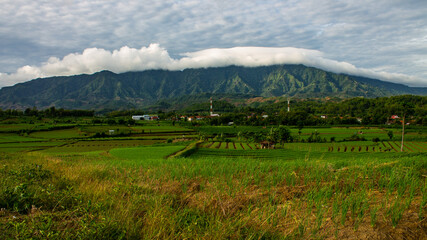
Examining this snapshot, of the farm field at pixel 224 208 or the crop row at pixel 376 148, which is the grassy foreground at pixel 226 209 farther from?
the crop row at pixel 376 148

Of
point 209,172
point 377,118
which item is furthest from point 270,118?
point 209,172

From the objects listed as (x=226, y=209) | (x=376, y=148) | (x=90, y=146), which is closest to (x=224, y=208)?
(x=226, y=209)

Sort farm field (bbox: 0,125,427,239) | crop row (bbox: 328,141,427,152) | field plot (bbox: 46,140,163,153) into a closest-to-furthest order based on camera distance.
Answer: farm field (bbox: 0,125,427,239) → field plot (bbox: 46,140,163,153) → crop row (bbox: 328,141,427,152)

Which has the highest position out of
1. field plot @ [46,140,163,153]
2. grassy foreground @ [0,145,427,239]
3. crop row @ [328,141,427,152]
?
grassy foreground @ [0,145,427,239]

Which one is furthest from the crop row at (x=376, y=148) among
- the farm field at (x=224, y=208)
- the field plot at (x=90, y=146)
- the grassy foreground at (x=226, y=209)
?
the grassy foreground at (x=226, y=209)

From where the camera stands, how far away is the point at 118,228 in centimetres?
370

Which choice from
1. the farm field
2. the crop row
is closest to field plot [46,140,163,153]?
the crop row

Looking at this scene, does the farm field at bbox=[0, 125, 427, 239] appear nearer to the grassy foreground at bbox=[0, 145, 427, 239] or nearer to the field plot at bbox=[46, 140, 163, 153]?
the grassy foreground at bbox=[0, 145, 427, 239]

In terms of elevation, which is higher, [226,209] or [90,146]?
[226,209]

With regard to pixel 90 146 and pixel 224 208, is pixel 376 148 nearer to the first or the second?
pixel 224 208

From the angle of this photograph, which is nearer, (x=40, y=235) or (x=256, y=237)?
(x=40, y=235)

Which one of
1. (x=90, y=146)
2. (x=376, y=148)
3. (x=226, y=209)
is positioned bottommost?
(x=376, y=148)

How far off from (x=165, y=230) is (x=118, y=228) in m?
0.73

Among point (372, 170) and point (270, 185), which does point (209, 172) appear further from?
point (372, 170)
